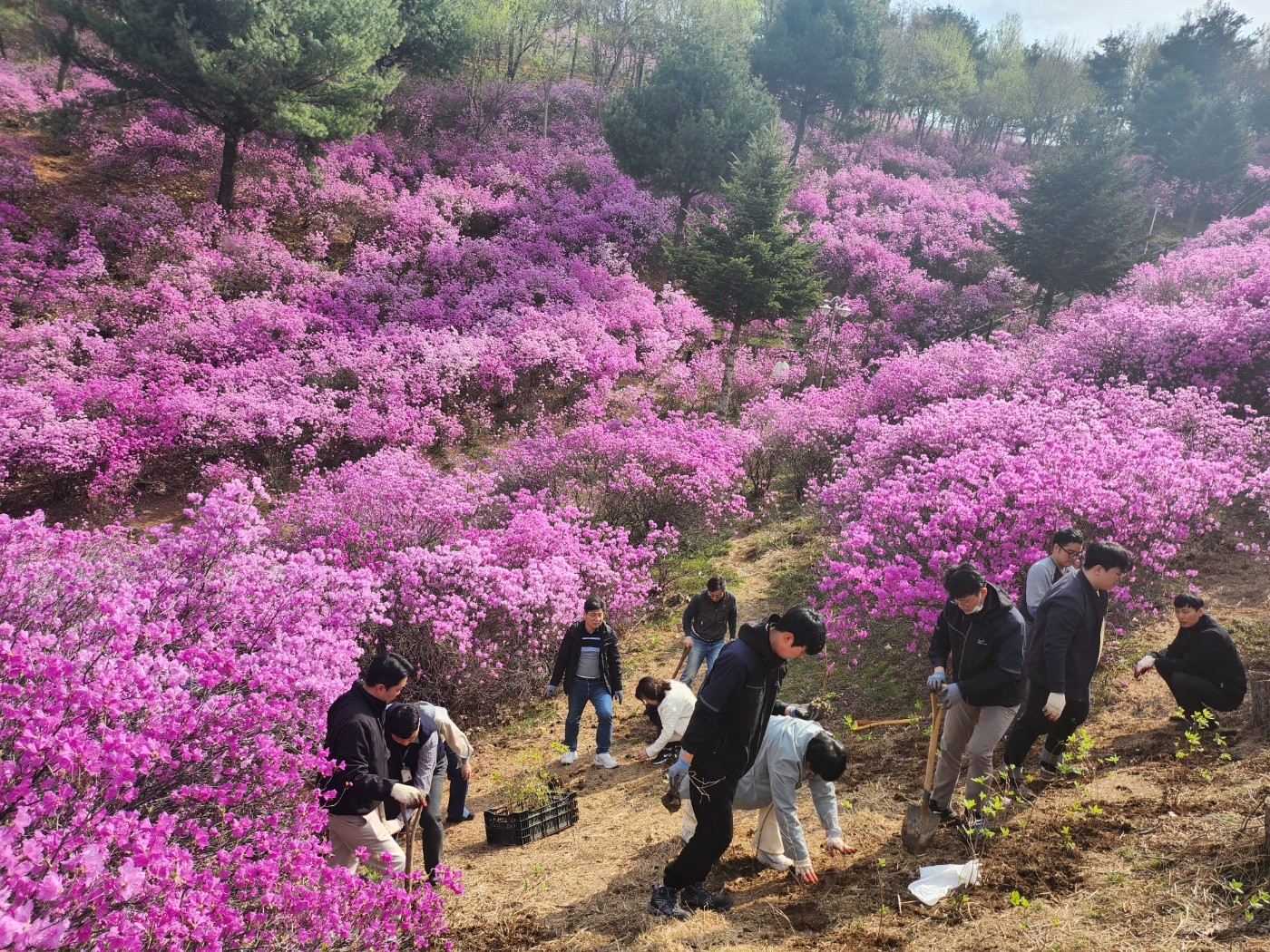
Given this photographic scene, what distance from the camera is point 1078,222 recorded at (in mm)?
21938

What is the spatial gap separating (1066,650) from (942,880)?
5.62ft

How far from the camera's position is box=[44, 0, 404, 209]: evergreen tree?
57.8ft

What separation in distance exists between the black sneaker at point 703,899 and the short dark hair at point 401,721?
6.36ft

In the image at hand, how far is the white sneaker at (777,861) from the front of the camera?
4637mm

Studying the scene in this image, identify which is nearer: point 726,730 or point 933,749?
point 726,730

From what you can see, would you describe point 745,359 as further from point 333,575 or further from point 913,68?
point 913,68

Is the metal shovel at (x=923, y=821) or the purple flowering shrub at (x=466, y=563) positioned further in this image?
the purple flowering shrub at (x=466, y=563)

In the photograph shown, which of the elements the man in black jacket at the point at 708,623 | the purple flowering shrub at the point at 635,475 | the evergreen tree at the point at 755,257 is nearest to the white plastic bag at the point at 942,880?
the man in black jacket at the point at 708,623

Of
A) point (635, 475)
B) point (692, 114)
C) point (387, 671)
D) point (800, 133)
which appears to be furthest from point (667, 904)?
point (800, 133)

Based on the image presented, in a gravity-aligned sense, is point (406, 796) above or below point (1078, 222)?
below

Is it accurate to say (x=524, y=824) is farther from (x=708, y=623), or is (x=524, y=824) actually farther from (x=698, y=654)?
(x=708, y=623)

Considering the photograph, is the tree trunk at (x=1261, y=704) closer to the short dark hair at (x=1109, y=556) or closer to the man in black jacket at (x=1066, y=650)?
the man in black jacket at (x=1066, y=650)

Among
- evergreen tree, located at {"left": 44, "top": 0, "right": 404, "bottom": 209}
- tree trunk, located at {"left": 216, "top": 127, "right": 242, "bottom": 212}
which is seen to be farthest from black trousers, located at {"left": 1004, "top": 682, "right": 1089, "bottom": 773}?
tree trunk, located at {"left": 216, "top": 127, "right": 242, "bottom": 212}

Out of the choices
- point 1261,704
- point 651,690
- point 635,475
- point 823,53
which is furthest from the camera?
point 823,53
